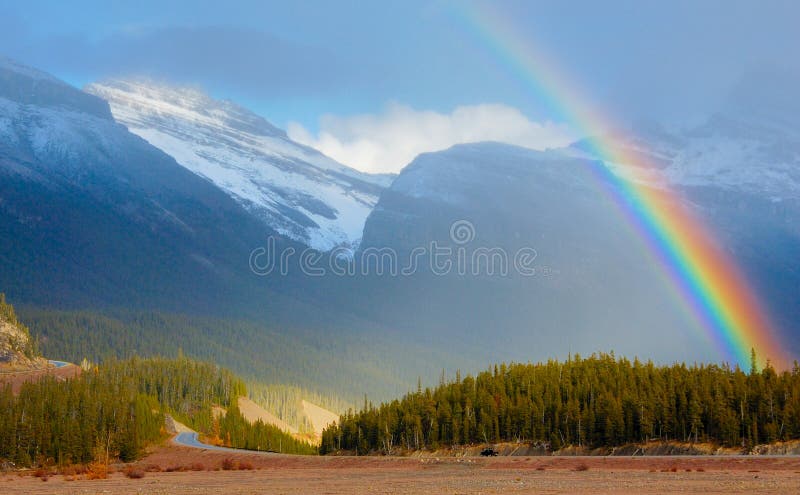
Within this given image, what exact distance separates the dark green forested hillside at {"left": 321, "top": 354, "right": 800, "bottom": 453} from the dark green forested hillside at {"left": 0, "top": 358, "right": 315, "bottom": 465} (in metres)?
29.9

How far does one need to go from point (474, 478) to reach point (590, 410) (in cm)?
4169

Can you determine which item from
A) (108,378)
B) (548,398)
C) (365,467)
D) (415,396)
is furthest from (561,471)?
(108,378)

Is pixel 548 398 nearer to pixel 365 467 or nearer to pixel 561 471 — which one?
pixel 365 467

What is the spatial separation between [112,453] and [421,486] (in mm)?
81823

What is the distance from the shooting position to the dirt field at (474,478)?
67.6m

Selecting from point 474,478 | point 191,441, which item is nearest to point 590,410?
point 474,478

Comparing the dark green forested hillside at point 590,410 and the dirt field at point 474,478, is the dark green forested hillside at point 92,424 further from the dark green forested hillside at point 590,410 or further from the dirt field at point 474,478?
the dark green forested hillside at point 590,410

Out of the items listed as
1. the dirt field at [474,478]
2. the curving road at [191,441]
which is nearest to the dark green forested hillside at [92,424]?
the curving road at [191,441]

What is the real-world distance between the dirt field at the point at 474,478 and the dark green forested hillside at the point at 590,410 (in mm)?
22165

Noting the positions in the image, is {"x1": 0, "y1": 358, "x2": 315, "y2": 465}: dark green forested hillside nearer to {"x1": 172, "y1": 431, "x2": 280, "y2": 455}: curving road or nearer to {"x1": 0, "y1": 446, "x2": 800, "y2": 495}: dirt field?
{"x1": 172, "y1": 431, "x2": 280, "y2": 455}: curving road

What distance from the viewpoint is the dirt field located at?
222ft

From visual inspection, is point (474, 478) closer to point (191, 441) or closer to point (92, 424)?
point (92, 424)

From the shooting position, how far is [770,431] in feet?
342

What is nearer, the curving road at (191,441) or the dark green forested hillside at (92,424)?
the dark green forested hillside at (92,424)
